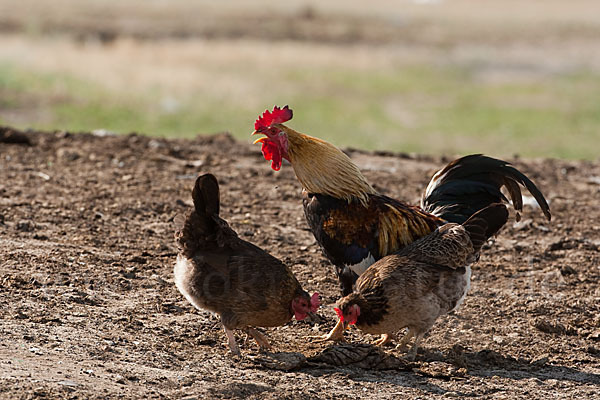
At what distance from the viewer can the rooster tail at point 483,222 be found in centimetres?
584

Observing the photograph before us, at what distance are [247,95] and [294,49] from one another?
9426mm

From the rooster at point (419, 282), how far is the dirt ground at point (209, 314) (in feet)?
0.90

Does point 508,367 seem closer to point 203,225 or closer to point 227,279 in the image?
point 227,279

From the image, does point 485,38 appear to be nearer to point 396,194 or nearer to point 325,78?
point 325,78

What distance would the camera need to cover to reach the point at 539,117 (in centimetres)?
2250

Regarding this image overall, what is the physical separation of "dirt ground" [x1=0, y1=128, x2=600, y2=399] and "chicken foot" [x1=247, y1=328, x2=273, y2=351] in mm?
88

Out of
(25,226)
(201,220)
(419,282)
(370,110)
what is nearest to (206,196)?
(201,220)

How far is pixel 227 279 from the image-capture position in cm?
549

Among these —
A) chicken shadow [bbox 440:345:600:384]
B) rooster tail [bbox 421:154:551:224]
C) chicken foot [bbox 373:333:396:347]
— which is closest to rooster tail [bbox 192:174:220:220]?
chicken foot [bbox 373:333:396:347]

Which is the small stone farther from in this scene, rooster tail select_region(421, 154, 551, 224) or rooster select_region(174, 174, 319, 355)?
rooster tail select_region(421, 154, 551, 224)

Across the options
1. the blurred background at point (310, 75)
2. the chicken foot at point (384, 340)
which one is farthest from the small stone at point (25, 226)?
the blurred background at point (310, 75)

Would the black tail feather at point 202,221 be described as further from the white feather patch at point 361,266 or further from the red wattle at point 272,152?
the white feather patch at point 361,266

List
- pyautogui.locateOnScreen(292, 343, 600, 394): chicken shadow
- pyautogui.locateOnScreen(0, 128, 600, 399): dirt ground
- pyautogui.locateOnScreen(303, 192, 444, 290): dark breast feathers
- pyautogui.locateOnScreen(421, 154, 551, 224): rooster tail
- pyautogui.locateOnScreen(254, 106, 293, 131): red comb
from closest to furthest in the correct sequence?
pyautogui.locateOnScreen(0, 128, 600, 399): dirt ground → pyautogui.locateOnScreen(292, 343, 600, 394): chicken shadow → pyautogui.locateOnScreen(303, 192, 444, 290): dark breast feathers → pyautogui.locateOnScreen(254, 106, 293, 131): red comb → pyautogui.locateOnScreen(421, 154, 551, 224): rooster tail

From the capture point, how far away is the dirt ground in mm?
4973
